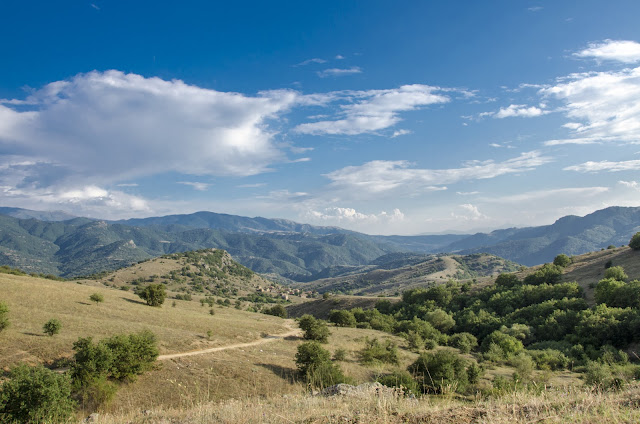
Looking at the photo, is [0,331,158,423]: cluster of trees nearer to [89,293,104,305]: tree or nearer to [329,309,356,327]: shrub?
[89,293,104,305]: tree

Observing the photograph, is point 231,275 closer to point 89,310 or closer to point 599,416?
point 89,310

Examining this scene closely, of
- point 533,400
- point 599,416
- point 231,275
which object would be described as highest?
point 599,416

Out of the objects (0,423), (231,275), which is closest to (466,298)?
(0,423)

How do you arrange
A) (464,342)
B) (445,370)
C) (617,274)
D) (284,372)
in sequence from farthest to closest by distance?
(617,274) < (464,342) < (284,372) < (445,370)

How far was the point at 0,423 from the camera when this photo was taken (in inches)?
508

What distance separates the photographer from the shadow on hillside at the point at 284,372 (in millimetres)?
25656

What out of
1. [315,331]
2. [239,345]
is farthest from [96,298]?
[315,331]

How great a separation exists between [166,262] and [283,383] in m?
150

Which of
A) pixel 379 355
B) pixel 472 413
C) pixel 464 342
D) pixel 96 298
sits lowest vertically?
pixel 464 342

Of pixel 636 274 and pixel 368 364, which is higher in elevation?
pixel 636 274

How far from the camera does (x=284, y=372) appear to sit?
2662 cm

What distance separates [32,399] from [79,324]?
1685 cm

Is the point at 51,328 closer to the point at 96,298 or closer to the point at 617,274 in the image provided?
the point at 96,298

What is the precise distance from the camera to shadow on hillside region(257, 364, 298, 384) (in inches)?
1010
